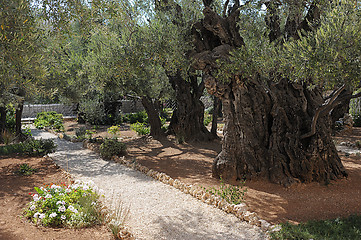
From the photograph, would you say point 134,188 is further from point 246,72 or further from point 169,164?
point 246,72

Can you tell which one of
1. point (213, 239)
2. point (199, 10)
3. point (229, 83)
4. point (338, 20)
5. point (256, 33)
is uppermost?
point (199, 10)

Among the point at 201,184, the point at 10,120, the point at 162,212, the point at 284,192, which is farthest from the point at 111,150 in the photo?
the point at 10,120

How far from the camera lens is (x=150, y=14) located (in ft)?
34.3

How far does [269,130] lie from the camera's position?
7027mm

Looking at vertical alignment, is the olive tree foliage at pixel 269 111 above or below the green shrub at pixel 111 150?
above

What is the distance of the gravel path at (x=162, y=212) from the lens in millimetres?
4398

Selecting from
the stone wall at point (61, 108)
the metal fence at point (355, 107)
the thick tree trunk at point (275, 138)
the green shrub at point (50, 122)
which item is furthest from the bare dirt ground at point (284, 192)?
the stone wall at point (61, 108)

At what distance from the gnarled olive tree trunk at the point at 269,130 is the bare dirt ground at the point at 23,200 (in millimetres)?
3710

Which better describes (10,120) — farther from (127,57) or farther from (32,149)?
(127,57)

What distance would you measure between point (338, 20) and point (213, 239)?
3.60m

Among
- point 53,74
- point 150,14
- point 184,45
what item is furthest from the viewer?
point 53,74

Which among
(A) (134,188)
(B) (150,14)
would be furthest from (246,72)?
(B) (150,14)

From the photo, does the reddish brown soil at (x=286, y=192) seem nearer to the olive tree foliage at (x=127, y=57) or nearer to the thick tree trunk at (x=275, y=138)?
the thick tree trunk at (x=275, y=138)

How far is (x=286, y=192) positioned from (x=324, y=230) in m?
1.95
